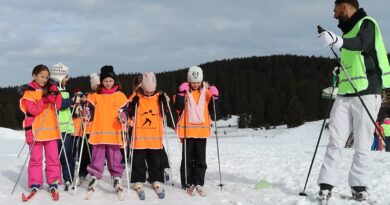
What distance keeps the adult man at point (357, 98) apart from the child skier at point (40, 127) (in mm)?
4007

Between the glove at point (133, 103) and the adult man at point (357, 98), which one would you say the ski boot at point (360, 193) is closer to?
the adult man at point (357, 98)

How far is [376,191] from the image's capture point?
6285 millimetres

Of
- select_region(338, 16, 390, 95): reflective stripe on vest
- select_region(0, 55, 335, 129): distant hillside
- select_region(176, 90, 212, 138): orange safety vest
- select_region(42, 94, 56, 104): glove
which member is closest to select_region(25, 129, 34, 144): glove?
select_region(42, 94, 56, 104): glove

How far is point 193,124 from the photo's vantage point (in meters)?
7.00

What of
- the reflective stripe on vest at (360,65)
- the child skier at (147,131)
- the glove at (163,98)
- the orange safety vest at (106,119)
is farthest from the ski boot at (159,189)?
the reflective stripe on vest at (360,65)

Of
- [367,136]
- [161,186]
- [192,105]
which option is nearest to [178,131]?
[192,105]

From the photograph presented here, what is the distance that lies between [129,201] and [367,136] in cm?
344

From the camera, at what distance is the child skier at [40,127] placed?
6.39m

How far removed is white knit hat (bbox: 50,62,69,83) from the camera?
7.41 meters

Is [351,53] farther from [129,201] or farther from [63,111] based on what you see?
[63,111]

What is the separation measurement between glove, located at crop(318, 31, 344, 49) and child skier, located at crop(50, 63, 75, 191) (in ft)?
13.7

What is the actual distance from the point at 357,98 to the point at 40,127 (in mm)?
4644

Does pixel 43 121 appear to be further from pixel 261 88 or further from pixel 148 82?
pixel 261 88

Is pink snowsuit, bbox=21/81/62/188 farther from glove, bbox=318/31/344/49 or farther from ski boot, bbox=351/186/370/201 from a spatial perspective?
ski boot, bbox=351/186/370/201
